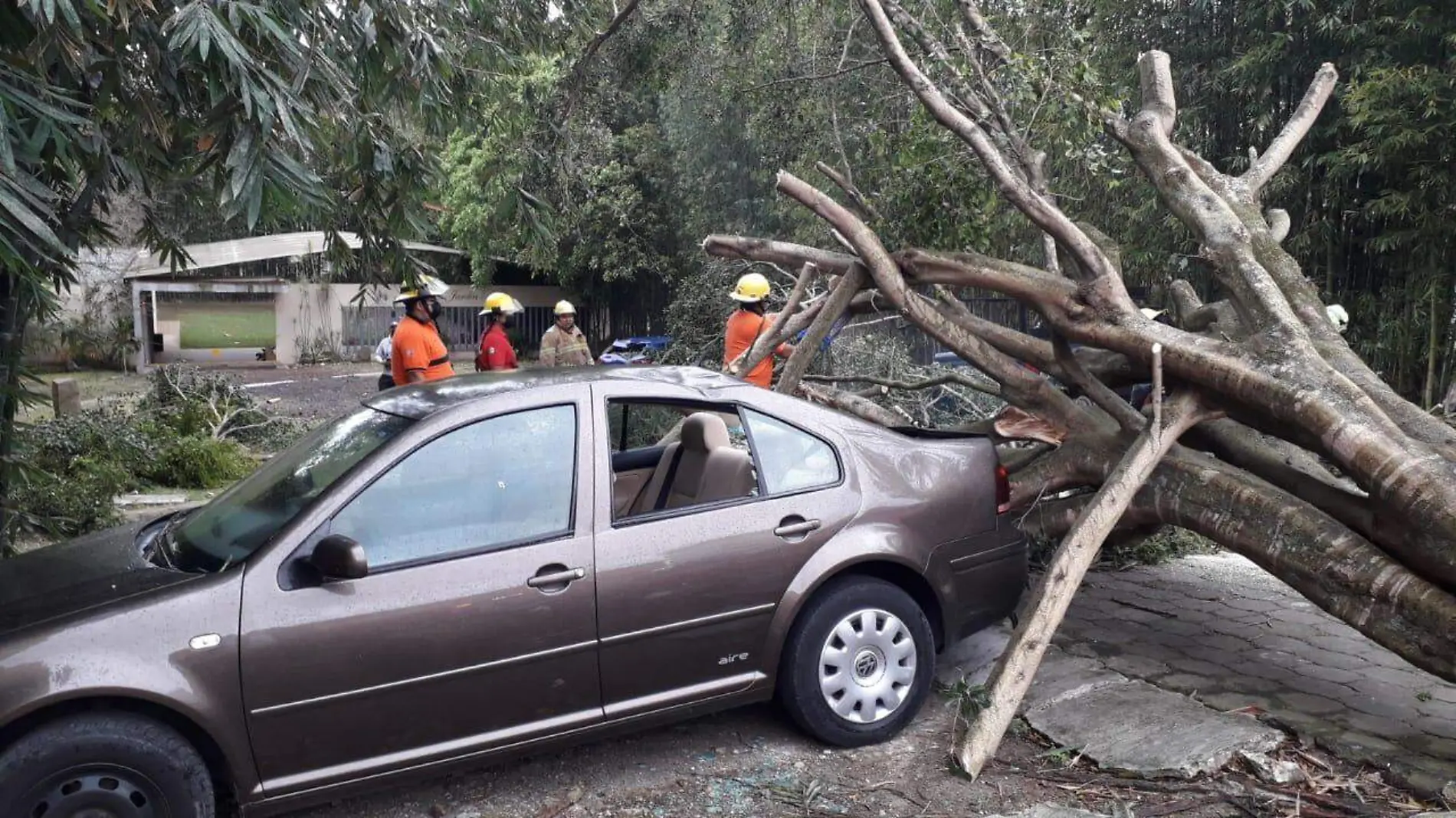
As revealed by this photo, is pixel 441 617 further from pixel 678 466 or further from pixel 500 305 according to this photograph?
pixel 500 305

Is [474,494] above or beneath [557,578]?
above

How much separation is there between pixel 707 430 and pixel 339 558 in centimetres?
181

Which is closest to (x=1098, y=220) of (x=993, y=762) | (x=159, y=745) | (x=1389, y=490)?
(x=1389, y=490)

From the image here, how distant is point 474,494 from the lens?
3771mm

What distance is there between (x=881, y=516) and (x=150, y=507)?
7.09 m

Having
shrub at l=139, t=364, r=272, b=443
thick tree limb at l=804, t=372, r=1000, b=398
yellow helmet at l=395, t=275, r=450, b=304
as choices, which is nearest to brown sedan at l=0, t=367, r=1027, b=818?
thick tree limb at l=804, t=372, r=1000, b=398

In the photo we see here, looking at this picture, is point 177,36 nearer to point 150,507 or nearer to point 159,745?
point 159,745

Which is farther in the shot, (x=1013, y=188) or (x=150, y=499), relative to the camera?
(x=150, y=499)

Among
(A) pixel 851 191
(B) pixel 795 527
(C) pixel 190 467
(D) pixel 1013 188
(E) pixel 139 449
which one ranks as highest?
(A) pixel 851 191

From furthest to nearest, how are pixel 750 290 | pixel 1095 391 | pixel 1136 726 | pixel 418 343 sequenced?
pixel 750 290, pixel 418 343, pixel 1095 391, pixel 1136 726

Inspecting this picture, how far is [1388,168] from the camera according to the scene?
30.1ft

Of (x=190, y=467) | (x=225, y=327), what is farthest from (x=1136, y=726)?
(x=225, y=327)

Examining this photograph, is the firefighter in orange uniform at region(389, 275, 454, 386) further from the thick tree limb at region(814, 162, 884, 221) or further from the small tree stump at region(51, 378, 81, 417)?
the small tree stump at region(51, 378, 81, 417)

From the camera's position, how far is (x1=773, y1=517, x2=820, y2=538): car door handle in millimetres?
4148
